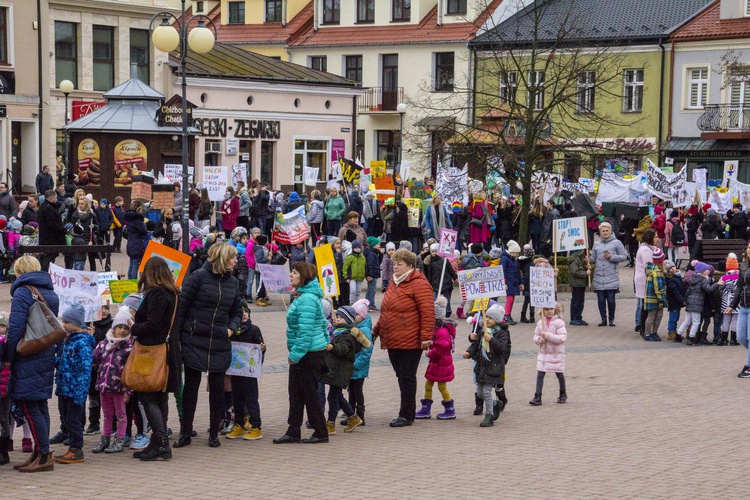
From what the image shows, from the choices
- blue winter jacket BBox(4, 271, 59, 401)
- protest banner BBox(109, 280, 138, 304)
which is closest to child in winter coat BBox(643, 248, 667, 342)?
protest banner BBox(109, 280, 138, 304)

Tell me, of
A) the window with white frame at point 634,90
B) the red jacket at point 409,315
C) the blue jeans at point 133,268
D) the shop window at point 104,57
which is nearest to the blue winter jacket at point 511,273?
the blue jeans at point 133,268

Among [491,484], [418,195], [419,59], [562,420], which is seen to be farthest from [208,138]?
[491,484]

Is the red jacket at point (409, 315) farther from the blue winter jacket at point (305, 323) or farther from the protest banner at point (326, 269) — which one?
the protest banner at point (326, 269)

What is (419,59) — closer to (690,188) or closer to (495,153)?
(690,188)

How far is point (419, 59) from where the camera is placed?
188ft

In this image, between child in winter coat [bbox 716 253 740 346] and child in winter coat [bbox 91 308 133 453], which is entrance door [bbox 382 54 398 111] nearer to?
child in winter coat [bbox 716 253 740 346]

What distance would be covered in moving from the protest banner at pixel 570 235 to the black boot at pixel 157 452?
13.5 m

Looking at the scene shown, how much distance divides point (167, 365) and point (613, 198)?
26305mm

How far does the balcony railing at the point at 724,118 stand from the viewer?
160 ft

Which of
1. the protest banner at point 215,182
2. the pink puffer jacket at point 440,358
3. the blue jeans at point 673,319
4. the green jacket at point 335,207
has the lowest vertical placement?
the blue jeans at point 673,319

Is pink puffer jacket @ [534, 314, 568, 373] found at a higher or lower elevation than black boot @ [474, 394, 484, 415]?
higher

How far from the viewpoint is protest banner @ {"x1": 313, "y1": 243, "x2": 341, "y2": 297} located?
1612 centimetres

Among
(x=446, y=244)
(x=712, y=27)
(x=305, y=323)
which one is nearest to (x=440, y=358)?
(x=305, y=323)

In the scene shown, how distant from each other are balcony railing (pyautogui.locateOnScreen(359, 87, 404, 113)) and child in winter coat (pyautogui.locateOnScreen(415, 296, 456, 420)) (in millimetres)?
45470
